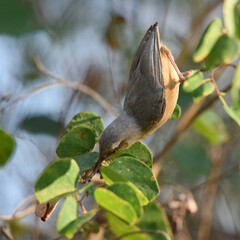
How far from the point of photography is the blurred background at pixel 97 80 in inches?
141

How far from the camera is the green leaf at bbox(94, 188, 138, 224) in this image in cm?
139

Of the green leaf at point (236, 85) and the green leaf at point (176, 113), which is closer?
the green leaf at point (236, 85)

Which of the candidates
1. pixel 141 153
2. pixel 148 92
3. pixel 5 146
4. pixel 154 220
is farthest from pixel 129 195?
pixel 148 92

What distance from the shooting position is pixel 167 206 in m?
2.77

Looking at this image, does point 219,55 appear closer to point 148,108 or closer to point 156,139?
point 148,108

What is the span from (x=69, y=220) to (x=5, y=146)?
95cm

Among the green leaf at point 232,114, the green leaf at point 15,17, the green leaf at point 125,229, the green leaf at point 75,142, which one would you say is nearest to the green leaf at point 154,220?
the green leaf at point 125,229

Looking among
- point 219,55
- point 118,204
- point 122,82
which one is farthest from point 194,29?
point 118,204

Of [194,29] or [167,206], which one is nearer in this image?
[167,206]

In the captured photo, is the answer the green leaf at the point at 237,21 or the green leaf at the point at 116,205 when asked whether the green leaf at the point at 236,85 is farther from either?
the green leaf at the point at 116,205

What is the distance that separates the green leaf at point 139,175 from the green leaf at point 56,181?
20 cm

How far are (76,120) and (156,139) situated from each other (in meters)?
2.12

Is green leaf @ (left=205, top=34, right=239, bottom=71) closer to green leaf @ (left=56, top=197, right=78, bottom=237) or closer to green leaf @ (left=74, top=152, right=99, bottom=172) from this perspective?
green leaf @ (left=74, top=152, right=99, bottom=172)

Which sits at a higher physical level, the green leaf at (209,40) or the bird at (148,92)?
the green leaf at (209,40)
